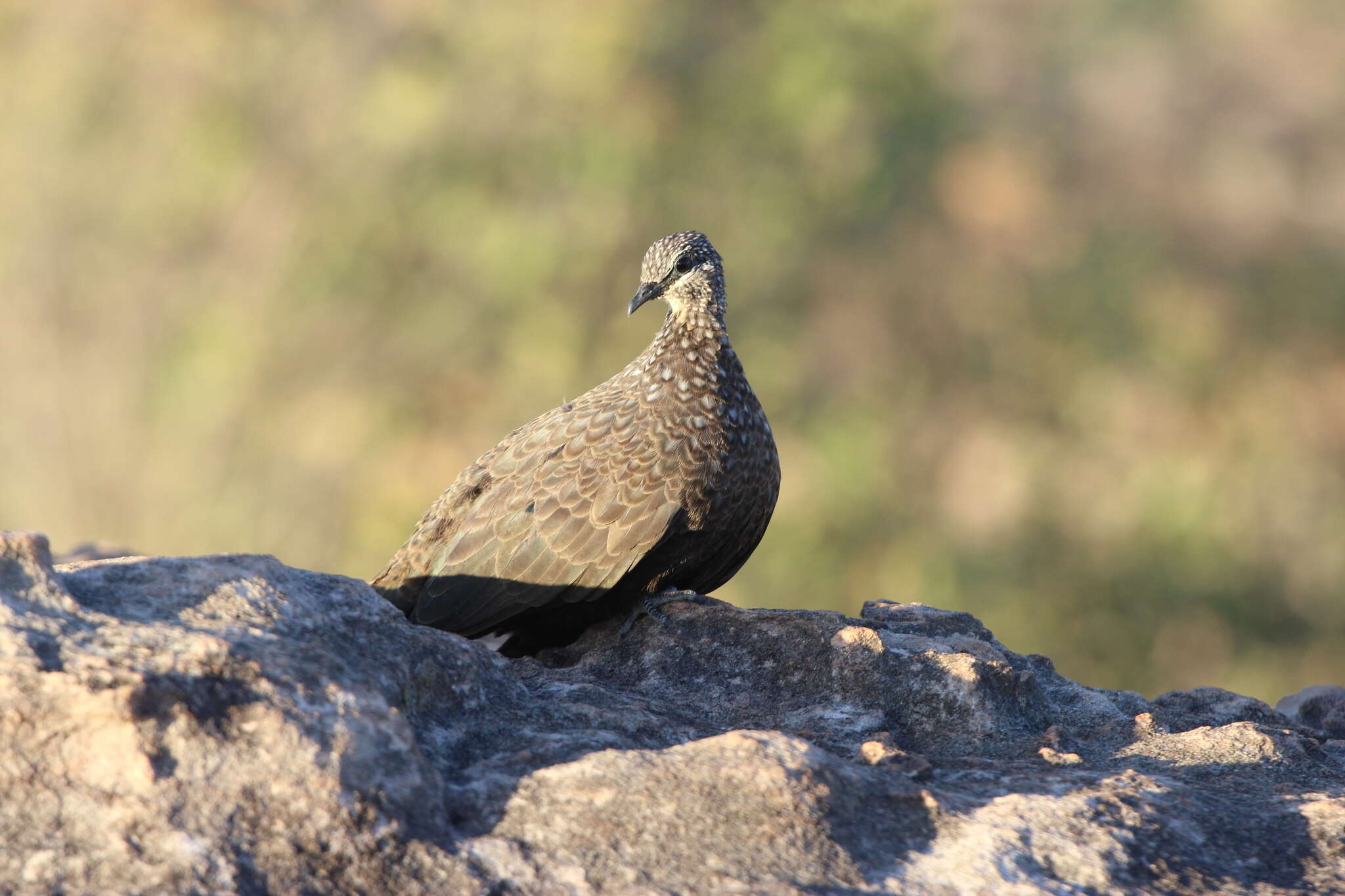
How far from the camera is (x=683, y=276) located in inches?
195

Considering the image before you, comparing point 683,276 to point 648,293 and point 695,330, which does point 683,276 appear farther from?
point 695,330

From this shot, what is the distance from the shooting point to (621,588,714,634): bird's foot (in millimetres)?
3887

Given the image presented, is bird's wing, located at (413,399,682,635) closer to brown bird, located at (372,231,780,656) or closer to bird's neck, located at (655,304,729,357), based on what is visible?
brown bird, located at (372,231,780,656)

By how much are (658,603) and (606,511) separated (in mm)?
343

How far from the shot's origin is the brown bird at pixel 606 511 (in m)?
4.10

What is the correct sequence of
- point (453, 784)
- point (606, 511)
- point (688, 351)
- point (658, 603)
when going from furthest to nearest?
point (688, 351) < point (606, 511) < point (658, 603) < point (453, 784)

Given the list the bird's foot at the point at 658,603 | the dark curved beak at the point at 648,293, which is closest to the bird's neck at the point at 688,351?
the dark curved beak at the point at 648,293

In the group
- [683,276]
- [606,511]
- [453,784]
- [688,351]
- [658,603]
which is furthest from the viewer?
[683,276]

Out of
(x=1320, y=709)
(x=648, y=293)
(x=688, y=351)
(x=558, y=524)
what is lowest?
(x=1320, y=709)

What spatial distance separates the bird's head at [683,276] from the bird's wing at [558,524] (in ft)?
2.04

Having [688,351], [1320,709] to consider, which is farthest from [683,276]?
[1320,709]

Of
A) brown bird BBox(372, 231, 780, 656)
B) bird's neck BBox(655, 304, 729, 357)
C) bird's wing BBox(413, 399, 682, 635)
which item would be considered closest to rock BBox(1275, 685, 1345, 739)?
brown bird BBox(372, 231, 780, 656)

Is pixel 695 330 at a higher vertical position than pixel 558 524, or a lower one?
higher

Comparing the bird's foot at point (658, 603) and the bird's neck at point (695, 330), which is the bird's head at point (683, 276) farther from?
the bird's foot at point (658, 603)
